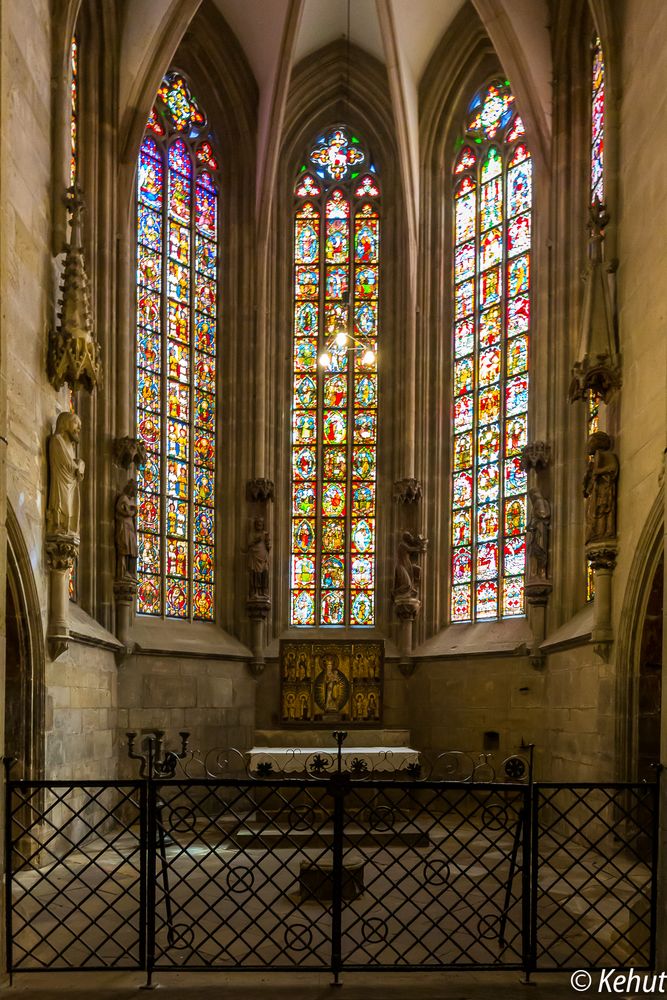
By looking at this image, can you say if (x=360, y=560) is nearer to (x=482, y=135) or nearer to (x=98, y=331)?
(x=98, y=331)

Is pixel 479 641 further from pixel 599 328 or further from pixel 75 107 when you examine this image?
pixel 75 107

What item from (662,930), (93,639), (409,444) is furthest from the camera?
(409,444)

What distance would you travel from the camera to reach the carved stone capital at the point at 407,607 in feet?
55.6

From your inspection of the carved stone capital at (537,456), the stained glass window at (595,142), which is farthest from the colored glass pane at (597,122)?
the carved stone capital at (537,456)

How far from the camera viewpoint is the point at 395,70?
1681 cm

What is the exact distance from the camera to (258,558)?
17125 mm

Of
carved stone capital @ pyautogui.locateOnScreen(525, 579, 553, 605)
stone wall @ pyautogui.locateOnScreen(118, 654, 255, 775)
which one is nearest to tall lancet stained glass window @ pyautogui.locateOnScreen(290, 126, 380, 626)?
stone wall @ pyautogui.locateOnScreen(118, 654, 255, 775)

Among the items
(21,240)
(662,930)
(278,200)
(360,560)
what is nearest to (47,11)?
(21,240)

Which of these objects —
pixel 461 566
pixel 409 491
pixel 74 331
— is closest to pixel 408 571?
pixel 461 566

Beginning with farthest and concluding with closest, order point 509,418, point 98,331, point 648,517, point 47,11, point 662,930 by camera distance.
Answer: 1. point 509,418
2. point 98,331
3. point 47,11
4. point 648,517
5. point 662,930

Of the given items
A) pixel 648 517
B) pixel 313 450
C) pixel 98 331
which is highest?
pixel 98 331

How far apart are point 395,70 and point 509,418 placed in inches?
217

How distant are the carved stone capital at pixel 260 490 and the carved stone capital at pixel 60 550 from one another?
5833 mm

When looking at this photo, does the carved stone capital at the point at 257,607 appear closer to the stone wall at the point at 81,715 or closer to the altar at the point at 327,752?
the stone wall at the point at 81,715
